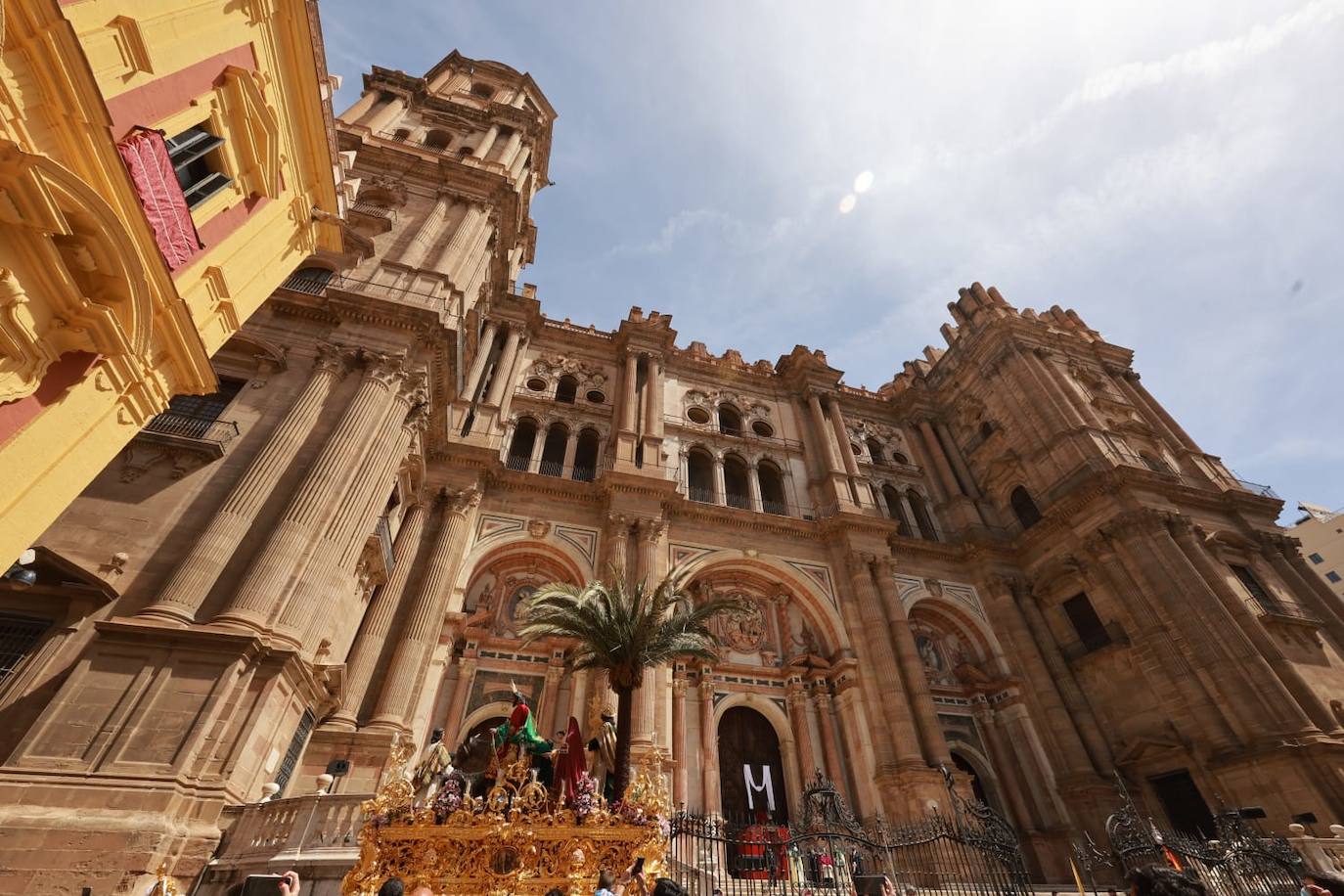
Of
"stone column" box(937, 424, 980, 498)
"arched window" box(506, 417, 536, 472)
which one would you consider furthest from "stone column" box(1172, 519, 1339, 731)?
"arched window" box(506, 417, 536, 472)

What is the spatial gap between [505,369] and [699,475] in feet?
28.5

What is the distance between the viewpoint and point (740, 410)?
86.3ft

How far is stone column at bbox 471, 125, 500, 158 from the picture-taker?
81.4 feet

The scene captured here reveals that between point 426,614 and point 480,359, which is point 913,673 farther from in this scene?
point 480,359

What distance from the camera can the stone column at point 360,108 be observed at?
76.3 ft

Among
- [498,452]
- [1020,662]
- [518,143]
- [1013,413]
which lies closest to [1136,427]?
[1013,413]

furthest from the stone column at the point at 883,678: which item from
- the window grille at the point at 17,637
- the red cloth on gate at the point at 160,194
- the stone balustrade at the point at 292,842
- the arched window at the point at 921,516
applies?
the red cloth on gate at the point at 160,194

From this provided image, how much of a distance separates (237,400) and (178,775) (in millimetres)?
7428

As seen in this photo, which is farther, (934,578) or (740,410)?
(740,410)

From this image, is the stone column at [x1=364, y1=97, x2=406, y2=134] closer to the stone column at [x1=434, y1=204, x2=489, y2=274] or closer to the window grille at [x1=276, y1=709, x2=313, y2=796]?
the stone column at [x1=434, y1=204, x2=489, y2=274]

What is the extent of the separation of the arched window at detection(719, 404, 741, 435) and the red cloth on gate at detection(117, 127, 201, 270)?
20.0 meters

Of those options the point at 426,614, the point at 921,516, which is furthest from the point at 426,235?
the point at 921,516

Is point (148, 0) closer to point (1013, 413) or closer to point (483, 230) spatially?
point (483, 230)

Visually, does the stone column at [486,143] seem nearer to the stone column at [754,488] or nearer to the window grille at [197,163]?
the stone column at [754,488]
